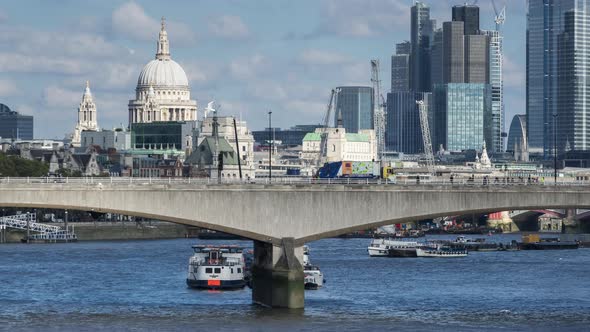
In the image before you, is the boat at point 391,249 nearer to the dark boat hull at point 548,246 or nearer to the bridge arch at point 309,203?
the dark boat hull at point 548,246

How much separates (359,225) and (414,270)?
47.7 metres

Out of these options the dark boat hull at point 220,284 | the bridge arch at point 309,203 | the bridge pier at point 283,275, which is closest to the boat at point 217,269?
the dark boat hull at point 220,284

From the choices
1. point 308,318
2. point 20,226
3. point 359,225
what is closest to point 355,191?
point 359,225

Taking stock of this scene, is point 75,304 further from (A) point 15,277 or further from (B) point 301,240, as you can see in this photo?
(A) point 15,277

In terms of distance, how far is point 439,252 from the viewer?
173500mm

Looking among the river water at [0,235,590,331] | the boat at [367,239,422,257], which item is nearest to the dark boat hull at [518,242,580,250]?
the boat at [367,239,422,257]

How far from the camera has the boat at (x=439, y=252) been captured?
173 meters

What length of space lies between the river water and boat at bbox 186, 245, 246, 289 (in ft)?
3.78

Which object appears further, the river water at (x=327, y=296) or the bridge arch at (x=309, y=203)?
the bridge arch at (x=309, y=203)

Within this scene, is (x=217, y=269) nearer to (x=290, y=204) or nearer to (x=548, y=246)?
(x=290, y=204)

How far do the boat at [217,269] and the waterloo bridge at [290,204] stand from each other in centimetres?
1767

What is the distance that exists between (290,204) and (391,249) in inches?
2982

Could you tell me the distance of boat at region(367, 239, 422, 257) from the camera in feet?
565

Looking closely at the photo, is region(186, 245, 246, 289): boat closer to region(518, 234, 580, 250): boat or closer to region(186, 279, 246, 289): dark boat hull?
region(186, 279, 246, 289): dark boat hull
